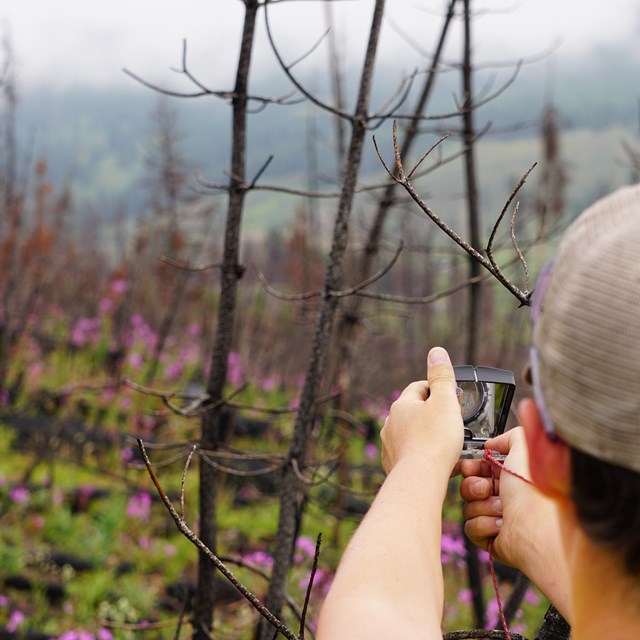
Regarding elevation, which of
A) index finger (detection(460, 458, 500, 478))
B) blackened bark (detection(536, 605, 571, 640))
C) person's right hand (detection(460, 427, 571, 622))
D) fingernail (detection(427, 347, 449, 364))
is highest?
fingernail (detection(427, 347, 449, 364))

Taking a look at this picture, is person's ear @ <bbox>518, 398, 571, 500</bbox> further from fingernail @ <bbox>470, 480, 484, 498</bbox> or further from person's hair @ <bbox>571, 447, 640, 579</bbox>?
fingernail @ <bbox>470, 480, 484, 498</bbox>

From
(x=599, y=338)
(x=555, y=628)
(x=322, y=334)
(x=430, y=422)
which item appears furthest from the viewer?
(x=322, y=334)

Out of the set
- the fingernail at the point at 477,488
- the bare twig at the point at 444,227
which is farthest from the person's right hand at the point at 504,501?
the bare twig at the point at 444,227

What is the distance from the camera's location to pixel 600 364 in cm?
69

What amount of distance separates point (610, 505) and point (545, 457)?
83 mm

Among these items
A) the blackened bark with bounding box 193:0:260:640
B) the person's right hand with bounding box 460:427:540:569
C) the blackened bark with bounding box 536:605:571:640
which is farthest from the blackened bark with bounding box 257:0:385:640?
the blackened bark with bounding box 536:605:571:640

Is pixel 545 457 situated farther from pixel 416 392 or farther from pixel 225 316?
pixel 225 316

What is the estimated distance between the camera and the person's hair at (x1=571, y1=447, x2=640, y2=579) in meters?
0.71

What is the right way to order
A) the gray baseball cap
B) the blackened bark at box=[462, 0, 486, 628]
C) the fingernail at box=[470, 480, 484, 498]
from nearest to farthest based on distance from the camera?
1. the gray baseball cap
2. the fingernail at box=[470, 480, 484, 498]
3. the blackened bark at box=[462, 0, 486, 628]

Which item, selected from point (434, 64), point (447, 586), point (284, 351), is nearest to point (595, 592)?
point (434, 64)

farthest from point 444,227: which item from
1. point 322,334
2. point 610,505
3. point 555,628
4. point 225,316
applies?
point 225,316

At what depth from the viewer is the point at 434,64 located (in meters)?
3.11

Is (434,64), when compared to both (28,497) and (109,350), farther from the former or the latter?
(109,350)

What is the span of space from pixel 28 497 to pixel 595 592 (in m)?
5.72
